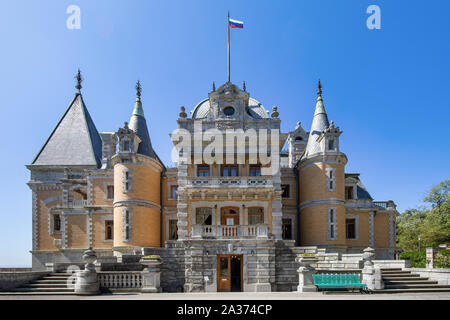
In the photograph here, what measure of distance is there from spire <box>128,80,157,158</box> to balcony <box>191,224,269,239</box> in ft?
32.7

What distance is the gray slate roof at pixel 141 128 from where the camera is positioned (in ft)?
94.3

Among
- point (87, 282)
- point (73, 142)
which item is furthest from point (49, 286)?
point (73, 142)

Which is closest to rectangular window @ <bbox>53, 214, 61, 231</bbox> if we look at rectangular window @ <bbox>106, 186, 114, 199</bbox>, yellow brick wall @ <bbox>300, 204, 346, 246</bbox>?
rectangular window @ <bbox>106, 186, 114, 199</bbox>

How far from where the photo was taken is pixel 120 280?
17.5 metres

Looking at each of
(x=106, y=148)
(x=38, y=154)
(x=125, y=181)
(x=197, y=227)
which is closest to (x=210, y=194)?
(x=197, y=227)

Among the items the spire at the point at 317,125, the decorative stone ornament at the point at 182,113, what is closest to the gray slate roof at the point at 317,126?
the spire at the point at 317,125

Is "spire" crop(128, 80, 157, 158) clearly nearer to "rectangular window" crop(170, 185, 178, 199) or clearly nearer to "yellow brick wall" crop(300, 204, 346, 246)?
"rectangular window" crop(170, 185, 178, 199)

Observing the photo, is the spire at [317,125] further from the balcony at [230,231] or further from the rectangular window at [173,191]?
the rectangular window at [173,191]

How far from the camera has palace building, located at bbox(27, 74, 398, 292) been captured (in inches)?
867

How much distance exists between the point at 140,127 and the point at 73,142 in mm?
8849

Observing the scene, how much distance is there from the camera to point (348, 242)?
94.3 feet

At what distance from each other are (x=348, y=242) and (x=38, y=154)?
31847 mm
